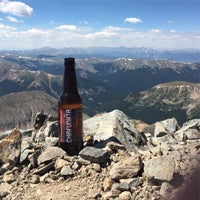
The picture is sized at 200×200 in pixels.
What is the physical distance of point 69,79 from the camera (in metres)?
8.20

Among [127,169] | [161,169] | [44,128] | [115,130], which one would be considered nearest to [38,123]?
[44,128]

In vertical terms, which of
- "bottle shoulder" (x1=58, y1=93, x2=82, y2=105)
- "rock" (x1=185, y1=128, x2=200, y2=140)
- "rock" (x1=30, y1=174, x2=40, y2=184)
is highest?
"bottle shoulder" (x1=58, y1=93, x2=82, y2=105)

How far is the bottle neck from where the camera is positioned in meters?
8.02

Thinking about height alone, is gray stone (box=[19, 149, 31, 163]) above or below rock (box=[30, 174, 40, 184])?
above

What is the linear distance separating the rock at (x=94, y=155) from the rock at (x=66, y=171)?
1.61ft

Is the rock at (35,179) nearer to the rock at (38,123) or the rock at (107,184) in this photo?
the rock at (107,184)

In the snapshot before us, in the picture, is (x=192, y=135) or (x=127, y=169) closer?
(x=127, y=169)

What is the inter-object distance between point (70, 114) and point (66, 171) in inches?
52.2

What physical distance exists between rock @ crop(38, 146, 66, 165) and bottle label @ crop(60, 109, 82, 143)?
0.26 metres

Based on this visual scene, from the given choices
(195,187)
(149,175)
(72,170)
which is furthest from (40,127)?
(195,187)

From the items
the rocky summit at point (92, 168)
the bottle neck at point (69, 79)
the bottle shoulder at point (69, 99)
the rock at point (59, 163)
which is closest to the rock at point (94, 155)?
the rocky summit at point (92, 168)

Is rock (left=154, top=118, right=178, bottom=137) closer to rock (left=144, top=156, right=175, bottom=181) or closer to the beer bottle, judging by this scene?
the beer bottle

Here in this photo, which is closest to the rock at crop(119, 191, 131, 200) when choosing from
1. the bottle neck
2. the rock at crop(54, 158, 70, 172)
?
the rock at crop(54, 158, 70, 172)

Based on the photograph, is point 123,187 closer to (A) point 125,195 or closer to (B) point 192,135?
(A) point 125,195
